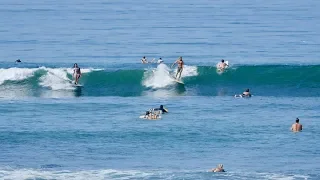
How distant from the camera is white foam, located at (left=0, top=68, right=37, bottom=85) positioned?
5841 centimetres

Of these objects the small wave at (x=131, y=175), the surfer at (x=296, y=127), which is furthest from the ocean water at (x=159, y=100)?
the surfer at (x=296, y=127)

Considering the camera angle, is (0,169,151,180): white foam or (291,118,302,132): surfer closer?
(0,169,151,180): white foam

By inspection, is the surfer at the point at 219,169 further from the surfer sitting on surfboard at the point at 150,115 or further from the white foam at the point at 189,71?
the white foam at the point at 189,71

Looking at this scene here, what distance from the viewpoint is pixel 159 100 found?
5122 centimetres

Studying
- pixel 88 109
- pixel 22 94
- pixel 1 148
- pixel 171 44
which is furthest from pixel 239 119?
pixel 171 44

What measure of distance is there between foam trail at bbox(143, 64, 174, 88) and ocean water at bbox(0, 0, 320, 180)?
0.11m

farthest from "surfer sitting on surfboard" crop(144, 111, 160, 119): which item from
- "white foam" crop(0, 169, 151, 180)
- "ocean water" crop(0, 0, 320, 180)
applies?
"white foam" crop(0, 169, 151, 180)

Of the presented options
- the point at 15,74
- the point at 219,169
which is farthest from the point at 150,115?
the point at 15,74

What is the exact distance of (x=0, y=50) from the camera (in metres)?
72.9

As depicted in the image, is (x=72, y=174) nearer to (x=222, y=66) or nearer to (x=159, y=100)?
(x=159, y=100)

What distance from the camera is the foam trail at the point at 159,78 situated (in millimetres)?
55750

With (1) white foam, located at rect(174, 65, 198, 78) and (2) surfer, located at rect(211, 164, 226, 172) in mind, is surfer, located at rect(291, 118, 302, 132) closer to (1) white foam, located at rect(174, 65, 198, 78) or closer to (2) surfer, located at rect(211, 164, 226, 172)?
(2) surfer, located at rect(211, 164, 226, 172)

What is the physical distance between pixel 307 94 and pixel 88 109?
12446 mm

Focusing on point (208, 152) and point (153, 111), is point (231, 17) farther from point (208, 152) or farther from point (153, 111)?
point (208, 152)
